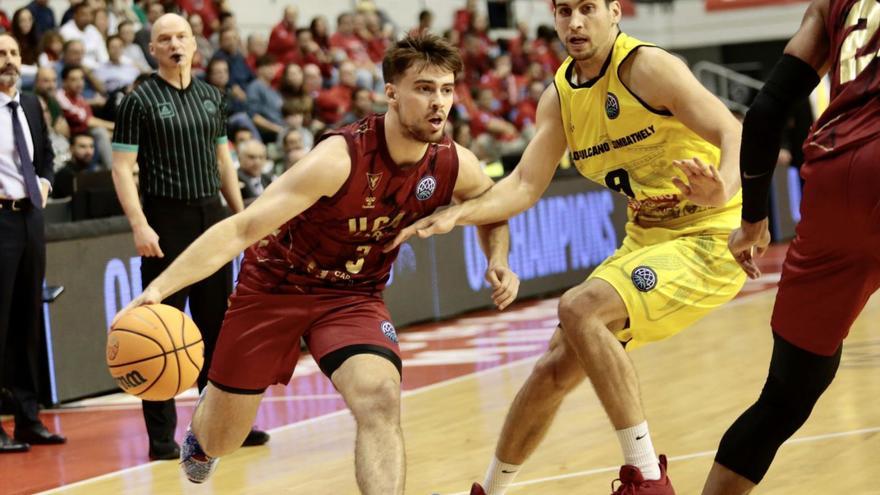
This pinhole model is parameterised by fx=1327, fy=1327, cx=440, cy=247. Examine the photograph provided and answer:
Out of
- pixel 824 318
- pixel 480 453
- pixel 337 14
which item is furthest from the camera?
pixel 337 14

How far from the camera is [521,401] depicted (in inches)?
199

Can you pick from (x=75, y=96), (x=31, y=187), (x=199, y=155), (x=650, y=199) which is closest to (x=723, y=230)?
(x=650, y=199)

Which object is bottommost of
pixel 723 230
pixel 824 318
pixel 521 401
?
pixel 521 401

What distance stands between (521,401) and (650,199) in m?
0.94

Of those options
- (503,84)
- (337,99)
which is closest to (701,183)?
(337,99)

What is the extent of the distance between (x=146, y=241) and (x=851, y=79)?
4060mm

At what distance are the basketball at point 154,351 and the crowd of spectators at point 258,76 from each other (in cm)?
549

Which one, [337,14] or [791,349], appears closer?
[791,349]

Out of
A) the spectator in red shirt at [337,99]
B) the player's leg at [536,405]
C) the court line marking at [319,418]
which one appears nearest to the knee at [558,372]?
the player's leg at [536,405]

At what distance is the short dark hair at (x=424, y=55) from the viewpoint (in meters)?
4.66

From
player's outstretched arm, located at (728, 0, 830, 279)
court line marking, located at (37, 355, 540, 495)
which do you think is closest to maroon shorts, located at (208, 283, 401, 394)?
player's outstretched arm, located at (728, 0, 830, 279)

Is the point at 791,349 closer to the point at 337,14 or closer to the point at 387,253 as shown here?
the point at 387,253

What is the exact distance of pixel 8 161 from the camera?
7223mm

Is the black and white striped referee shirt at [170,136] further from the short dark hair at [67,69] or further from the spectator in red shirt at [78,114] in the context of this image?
the short dark hair at [67,69]
